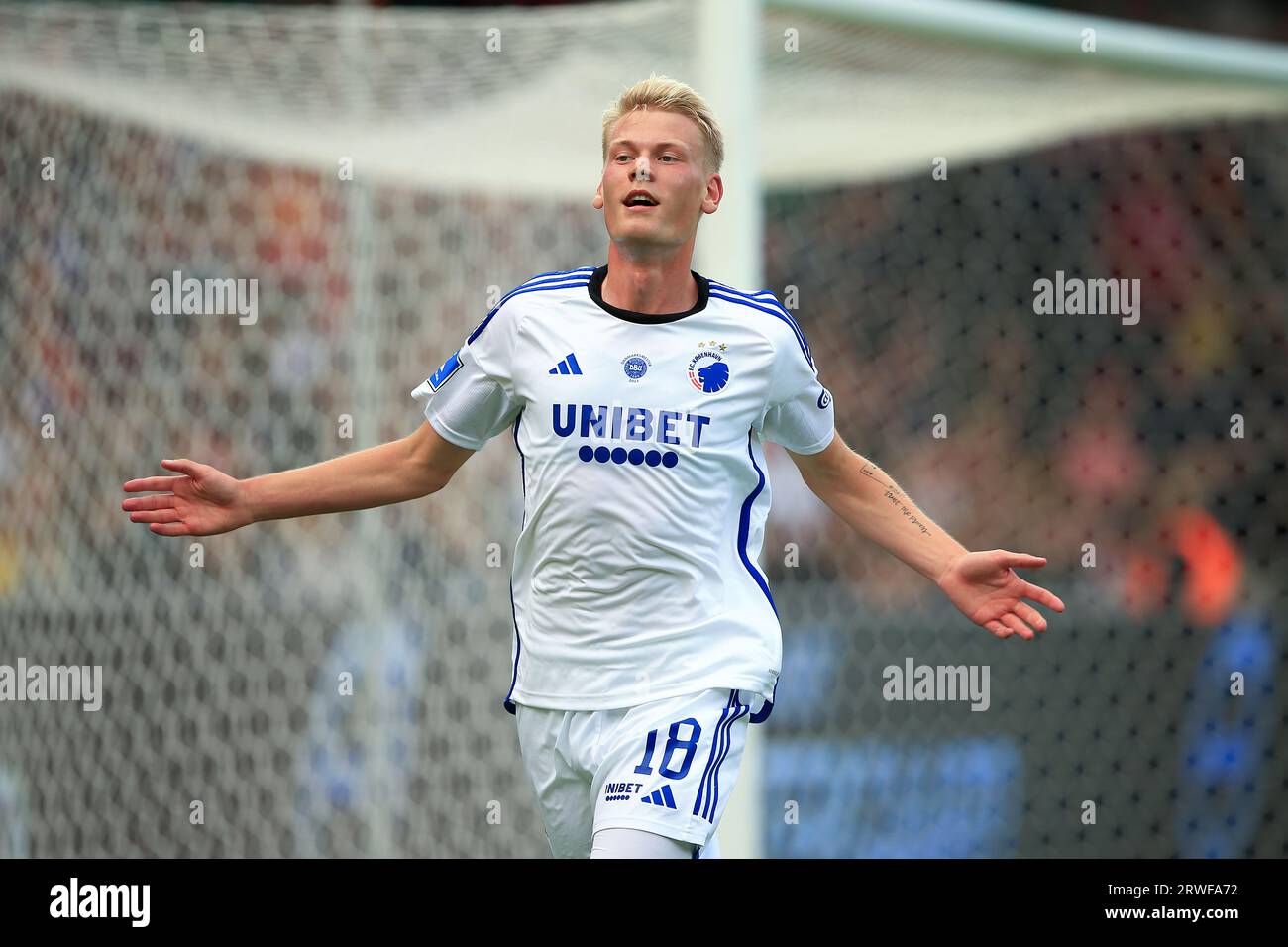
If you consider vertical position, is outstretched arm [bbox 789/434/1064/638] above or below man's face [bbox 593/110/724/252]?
below

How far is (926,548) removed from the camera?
4176 mm

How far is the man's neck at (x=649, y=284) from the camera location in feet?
12.9

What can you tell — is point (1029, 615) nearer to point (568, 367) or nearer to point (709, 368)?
point (709, 368)

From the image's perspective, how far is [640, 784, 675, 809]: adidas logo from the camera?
3.73 metres

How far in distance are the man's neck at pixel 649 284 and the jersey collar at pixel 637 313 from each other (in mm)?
16

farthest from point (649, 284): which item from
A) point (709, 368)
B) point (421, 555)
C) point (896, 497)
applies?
point (421, 555)

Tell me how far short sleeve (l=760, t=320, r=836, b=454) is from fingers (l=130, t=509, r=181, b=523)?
156cm

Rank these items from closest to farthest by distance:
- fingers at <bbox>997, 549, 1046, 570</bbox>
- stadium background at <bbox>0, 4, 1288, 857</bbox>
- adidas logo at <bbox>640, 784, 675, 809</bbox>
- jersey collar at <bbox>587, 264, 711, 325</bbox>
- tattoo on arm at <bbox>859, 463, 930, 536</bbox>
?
adidas logo at <bbox>640, 784, 675, 809</bbox> < fingers at <bbox>997, 549, 1046, 570</bbox> < jersey collar at <bbox>587, 264, 711, 325</bbox> < tattoo on arm at <bbox>859, 463, 930, 536</bbox> < stadium background at <bbox>0, 4, 1288, 857</bbox>

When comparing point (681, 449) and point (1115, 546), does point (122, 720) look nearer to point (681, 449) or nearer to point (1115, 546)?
point (681, 449)

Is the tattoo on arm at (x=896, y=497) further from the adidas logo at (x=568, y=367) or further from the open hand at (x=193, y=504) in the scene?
the open hand at (x=193, y=504)

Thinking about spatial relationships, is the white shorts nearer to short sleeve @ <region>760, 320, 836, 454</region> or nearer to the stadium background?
short sleeve @ <region>760, 320, 836, 454</region>

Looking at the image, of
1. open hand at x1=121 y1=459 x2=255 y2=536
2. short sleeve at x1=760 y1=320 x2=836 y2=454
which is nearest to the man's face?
short sleeve at x1=760 y1=320 x2=836 y2=454

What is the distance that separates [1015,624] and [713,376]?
1.00 metres

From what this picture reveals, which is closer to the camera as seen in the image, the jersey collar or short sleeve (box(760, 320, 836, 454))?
the jersey collar
